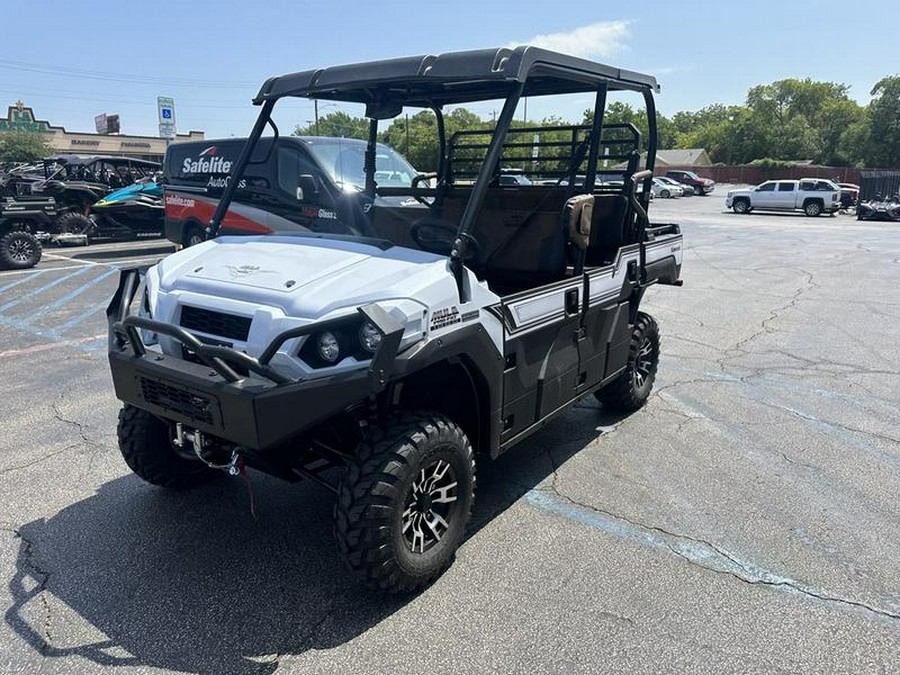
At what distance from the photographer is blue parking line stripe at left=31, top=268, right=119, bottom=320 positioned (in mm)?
8586

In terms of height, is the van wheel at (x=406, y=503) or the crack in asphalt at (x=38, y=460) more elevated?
the van wheel at (x=406, y=503)

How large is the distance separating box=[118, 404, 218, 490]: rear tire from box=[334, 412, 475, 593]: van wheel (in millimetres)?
1401

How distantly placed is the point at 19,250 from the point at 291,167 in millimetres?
6081

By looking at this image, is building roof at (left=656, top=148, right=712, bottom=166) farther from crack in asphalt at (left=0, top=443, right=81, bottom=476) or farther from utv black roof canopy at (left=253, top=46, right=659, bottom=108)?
crack in asphalt at (left=0, top=443, right=81, bottom=476)

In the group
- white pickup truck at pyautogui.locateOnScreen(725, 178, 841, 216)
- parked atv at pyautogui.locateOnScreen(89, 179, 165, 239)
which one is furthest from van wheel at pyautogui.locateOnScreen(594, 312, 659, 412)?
white pickup truck at pyautogui.locateOnScreen(725, 178, 841, 216)

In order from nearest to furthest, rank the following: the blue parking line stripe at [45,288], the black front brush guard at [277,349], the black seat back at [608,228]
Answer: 1. the black front brush guard at [277,349]
2. the black seat back at [608,228]
3. the blue parking line stripe at [45,288]

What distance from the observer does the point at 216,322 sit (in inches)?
114

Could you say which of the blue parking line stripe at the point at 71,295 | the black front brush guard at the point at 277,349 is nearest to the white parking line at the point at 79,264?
the blue parking line stripe at the point at 71,295

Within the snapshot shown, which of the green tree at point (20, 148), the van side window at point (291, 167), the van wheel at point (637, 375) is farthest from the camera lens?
the green tree at point (20, 148)

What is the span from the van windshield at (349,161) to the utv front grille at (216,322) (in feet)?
13.9

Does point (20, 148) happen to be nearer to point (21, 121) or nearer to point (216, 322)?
point (21, 121)

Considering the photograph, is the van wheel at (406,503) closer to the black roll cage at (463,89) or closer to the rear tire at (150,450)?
the black roll cage at (463,89)

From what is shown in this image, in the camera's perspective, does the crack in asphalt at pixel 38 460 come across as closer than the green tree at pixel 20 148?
Yes

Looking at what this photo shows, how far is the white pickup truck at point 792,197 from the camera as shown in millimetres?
29000
